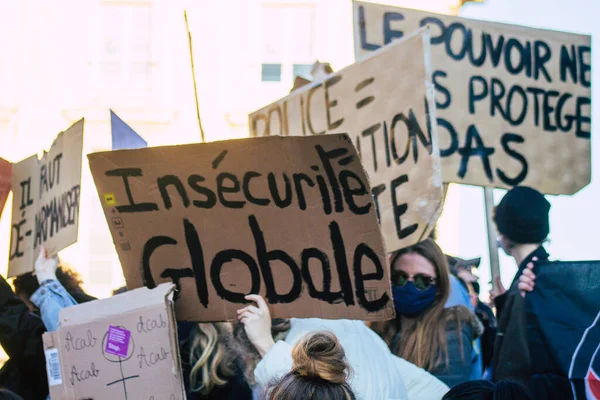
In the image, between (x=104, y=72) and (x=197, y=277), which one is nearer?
(x=197, y=277)

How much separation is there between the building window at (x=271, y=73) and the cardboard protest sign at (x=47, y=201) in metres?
9.92

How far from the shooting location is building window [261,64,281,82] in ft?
48.9

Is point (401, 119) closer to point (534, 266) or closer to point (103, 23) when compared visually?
point (534, 266)

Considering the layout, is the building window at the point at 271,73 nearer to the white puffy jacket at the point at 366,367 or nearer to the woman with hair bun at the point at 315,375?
the white puffy jacket at the point at 366,367

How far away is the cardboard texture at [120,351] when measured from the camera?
10.5 ft

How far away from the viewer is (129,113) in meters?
14.4

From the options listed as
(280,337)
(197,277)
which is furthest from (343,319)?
(197,277)

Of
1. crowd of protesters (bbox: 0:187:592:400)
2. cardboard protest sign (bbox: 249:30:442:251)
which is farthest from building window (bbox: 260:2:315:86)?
cardboard protest sign (bbox: 249:30:442:251)

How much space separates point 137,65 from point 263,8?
2.24m

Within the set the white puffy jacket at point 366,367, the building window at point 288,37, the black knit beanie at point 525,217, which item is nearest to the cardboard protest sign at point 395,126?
the white puffy jacket at point 366,367

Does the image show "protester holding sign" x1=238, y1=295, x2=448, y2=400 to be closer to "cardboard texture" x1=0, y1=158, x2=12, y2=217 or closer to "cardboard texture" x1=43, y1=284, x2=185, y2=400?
"cardboard texture" x1=43, y1=284, x2=185, y2=400

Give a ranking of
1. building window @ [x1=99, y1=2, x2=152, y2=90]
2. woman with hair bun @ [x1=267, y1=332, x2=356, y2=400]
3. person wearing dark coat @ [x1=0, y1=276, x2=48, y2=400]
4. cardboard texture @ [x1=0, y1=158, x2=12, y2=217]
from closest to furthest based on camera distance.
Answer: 1. woman with hair bun @ [x1=267, y1=332, x2=356, y2=400]
2. person wearing dark coat @ [x1=0, y1=276, x2=48, y2=400]
3. cardboard texture @ [x1=0, y1=158, x2=12, y2=217]
4. building window @ [x1=99, y1=2, x2=152, y2=90]

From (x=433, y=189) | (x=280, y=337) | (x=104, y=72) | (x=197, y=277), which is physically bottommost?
(x=280, y=337)

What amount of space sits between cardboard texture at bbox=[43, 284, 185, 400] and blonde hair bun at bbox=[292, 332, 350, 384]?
0.63 metres
